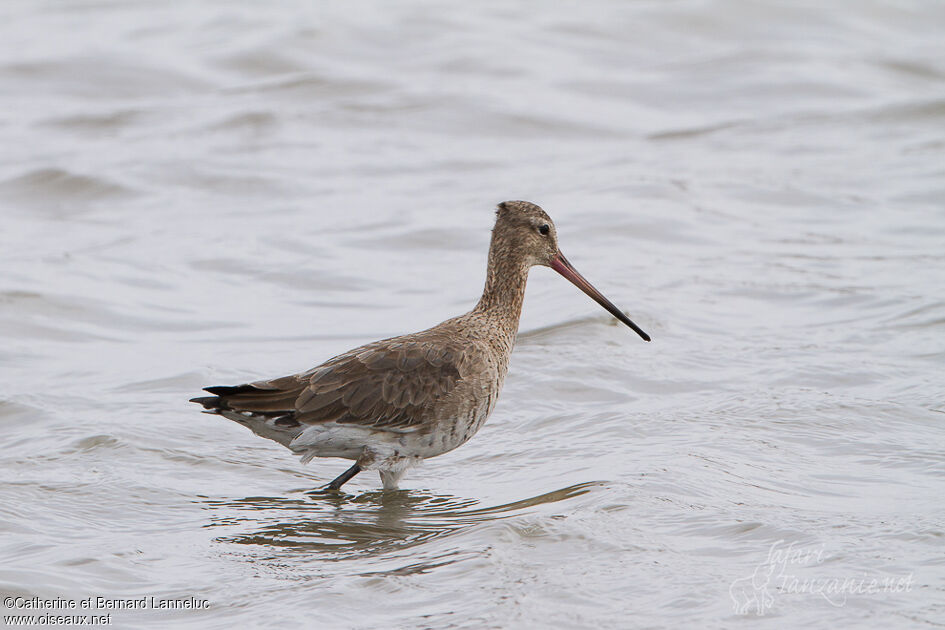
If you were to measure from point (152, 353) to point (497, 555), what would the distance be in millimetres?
4339

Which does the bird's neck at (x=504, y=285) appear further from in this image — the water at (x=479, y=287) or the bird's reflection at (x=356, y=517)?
the bird's reflection at (x=356, y=517)

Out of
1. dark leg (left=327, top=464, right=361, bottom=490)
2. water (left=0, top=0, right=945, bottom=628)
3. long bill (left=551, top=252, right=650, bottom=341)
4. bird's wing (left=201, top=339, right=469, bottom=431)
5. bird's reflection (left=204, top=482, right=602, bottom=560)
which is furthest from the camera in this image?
long bill (left=551, top=252, right=650, bottom=341)

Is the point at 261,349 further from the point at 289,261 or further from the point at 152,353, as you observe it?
the point at 289,261

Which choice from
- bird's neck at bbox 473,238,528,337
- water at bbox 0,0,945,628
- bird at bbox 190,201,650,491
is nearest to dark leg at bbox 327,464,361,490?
bird at bbox 190,201,650,491

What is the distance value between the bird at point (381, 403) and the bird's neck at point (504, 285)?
43cm

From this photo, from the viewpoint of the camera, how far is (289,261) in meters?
11.7

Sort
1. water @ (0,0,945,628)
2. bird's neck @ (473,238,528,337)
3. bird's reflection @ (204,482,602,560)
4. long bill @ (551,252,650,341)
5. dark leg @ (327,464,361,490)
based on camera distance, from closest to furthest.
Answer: water @ (0,0,945,628) < bird's reflection @ (204,482,602,560) < dark leg @ (327,464,361,490) < bird's neck @ (473,238,528,337) < long bill @ (551,252,650,341)

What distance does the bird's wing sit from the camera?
6801mm

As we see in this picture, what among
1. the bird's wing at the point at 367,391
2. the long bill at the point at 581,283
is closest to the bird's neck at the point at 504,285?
the long bill at the point at 581,283

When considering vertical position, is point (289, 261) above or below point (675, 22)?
below

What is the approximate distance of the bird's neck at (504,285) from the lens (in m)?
7.64

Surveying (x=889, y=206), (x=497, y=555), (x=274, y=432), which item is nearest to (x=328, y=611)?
(x=497, y=555)

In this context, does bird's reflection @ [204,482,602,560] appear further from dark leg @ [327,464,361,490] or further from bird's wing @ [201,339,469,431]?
bird's wing @ [201,339,469,431]

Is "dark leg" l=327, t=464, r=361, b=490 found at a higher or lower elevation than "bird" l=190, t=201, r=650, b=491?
lower
